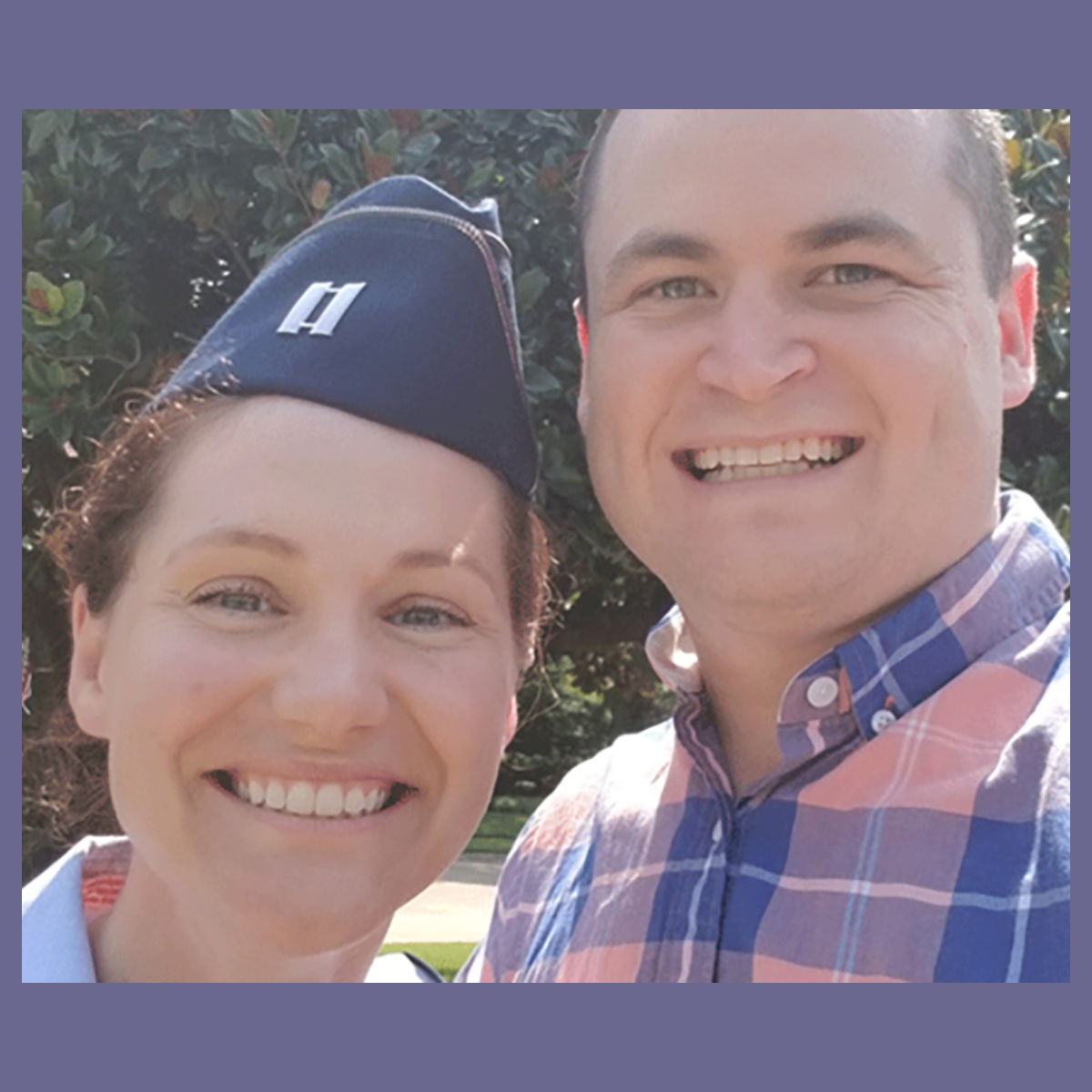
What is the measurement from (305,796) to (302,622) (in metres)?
0.25

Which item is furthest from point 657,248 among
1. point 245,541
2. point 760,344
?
point 245,541

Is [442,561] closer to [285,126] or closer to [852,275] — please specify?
[852,275]

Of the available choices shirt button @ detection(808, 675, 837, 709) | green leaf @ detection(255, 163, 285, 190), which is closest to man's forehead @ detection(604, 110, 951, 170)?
shirt button @ detection(808, 675, 837, 709)

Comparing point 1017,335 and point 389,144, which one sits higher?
point 389,144

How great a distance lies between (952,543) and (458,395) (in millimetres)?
789

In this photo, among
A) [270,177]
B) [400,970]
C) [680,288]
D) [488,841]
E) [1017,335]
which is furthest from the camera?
[488,841]

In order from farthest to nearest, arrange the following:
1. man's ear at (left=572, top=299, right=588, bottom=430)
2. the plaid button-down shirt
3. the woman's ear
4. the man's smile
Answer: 1. man's ear at (left=572, top=299, right=588, bottom=430)
2. the woman's ear
3. the man's smile
4. the plaid button-down shirt

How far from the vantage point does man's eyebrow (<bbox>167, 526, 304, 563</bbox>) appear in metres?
1.79

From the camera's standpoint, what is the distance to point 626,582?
4.01m

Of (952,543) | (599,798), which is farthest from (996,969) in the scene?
(599,798)

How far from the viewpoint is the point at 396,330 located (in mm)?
2086

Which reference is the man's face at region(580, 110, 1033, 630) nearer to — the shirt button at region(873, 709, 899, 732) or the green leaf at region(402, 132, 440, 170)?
the shirt button at region(873, 709, 899, 732)

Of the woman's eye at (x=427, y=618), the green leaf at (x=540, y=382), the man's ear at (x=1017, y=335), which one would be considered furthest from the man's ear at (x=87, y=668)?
the man's ear at (x=1017, y=335)

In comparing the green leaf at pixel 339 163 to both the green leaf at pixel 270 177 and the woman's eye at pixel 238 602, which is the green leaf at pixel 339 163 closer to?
the green leaf at pixel 270 177
